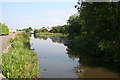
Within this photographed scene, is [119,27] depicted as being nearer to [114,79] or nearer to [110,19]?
[110,19]

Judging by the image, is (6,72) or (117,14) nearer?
(6,72)

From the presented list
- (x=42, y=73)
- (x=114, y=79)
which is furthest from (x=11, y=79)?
(x=114, y=79)

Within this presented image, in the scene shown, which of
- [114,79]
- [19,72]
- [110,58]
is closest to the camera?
[19,72]

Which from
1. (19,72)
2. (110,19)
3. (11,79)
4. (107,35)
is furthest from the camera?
(107,35)

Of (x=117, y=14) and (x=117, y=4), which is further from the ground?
(x=117, y=4)

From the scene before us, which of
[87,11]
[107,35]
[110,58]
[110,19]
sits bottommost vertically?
[110,58]

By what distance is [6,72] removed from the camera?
7.80m

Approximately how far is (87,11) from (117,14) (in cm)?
327

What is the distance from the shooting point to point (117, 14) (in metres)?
12.4

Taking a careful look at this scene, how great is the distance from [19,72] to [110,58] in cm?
1116

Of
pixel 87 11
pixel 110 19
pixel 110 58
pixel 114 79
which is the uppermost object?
pixel 87 11

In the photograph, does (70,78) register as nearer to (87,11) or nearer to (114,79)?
(114,79)

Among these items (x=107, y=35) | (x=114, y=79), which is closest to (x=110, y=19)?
(x=107, y=35)

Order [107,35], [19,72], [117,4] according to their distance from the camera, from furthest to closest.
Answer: [107,35], [117,4], [19,72]
